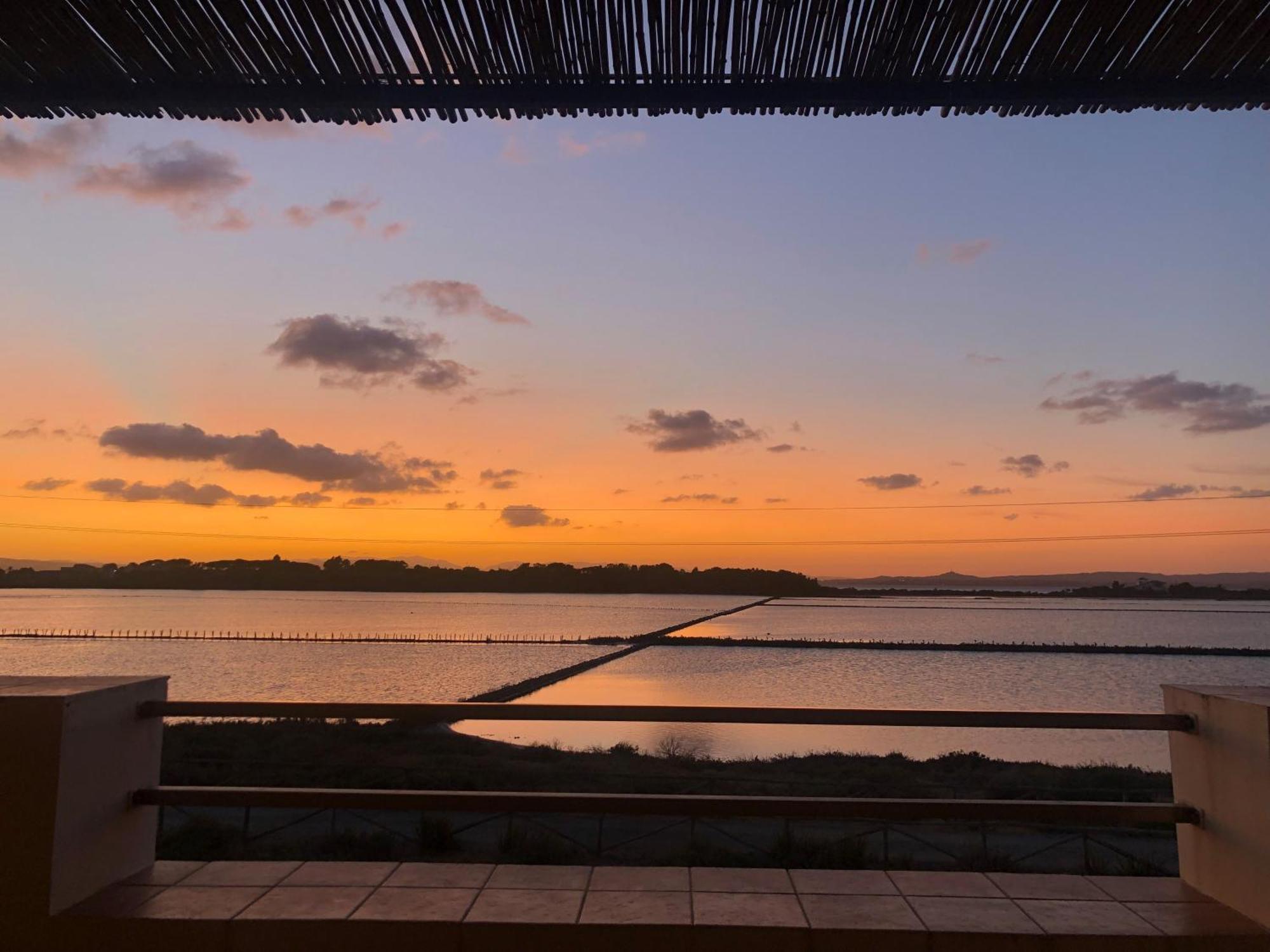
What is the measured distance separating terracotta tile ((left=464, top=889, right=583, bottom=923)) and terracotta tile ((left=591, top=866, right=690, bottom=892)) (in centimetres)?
14

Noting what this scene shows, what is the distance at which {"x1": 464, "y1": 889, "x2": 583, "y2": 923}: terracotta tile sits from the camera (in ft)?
9.22

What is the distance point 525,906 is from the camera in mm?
2924

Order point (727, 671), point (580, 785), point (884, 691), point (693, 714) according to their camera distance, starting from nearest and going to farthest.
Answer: point (693, 714), point (580, 785), point (884, 691), point (727, 671)

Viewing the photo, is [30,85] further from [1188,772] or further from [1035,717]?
[1188,772]

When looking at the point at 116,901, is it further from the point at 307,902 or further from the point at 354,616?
the point at 354,616

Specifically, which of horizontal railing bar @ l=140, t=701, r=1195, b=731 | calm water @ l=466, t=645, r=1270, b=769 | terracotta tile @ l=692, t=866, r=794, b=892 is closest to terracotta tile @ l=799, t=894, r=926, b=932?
terracotta tile @ l=692, t=866, r=794, b=892

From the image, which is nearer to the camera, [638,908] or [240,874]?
[638,908]

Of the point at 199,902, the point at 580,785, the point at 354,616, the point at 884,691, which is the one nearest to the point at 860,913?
the point at 199,902

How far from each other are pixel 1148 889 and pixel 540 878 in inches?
79.7

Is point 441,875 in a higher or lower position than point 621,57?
lower

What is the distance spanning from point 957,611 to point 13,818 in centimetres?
18113

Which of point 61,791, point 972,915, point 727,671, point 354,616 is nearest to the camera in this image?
point 61,791

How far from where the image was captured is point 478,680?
5478cm

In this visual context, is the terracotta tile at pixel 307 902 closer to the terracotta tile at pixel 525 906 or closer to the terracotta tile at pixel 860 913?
the terracotta tile at pixel 525 906
